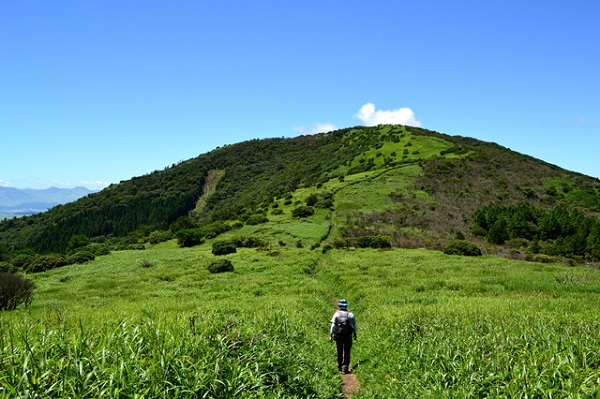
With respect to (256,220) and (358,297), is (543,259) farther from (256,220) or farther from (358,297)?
(256,220)

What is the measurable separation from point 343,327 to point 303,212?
59.3 metres

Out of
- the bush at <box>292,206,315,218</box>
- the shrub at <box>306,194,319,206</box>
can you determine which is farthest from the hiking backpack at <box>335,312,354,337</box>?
the shrub at <box>306,194,319,206</box>

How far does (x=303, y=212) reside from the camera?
72062 millimetres

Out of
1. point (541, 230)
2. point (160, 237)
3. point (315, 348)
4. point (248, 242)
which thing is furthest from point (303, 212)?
point (315, 348)

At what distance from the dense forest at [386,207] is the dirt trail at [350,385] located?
43572 millimetres

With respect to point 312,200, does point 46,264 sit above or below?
below

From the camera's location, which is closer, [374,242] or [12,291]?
[12,291]

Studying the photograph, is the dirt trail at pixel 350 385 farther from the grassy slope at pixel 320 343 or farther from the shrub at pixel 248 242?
the shrub at pixel 248 242

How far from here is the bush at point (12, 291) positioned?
24.8 metres

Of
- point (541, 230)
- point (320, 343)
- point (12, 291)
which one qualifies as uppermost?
point (541, 230)

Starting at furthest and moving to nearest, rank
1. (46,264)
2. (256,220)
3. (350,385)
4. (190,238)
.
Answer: (256,220), (190,238), (46,264), (350,385)

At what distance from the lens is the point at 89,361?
21.0 feet

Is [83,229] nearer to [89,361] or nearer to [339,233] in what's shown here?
[339,233]

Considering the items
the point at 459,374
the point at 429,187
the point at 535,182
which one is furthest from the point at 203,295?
the point at 535,182
